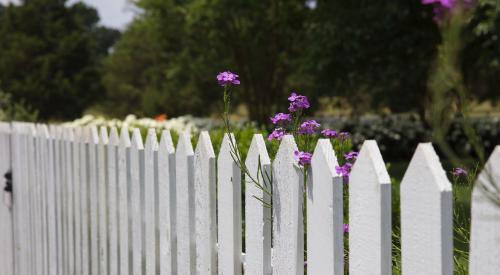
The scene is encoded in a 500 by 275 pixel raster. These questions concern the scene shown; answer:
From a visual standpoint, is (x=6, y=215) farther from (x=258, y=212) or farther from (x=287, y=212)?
(x=287, y=212)

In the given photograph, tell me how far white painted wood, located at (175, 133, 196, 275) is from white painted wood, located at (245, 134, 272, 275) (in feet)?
1.12

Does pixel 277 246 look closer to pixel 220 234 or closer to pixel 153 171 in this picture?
pixel 220 234

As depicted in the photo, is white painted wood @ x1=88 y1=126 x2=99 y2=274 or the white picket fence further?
white painted wood @ x1=88 y1=126 x2=99 y2=274

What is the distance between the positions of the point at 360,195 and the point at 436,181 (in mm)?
228

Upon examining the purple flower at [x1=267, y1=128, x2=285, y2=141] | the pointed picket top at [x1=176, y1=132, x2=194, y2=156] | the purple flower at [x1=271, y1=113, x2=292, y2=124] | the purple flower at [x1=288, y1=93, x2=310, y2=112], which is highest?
the purple flower at [x1=288, y1=93, x2=310, y2=112]

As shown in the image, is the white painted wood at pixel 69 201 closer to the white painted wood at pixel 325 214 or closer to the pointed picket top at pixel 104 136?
the pointed picket top at pixel 104 136

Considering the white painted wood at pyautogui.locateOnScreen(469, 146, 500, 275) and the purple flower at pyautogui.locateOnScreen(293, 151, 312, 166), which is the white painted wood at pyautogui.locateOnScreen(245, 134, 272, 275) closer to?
the purple flower at pyautogui.locateOnScreen(293, 151, 312, 166)

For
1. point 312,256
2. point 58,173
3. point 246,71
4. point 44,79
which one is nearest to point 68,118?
point 44,79

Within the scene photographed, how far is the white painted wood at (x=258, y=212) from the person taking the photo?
1793 millimetres

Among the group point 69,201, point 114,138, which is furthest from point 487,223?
point 69,201

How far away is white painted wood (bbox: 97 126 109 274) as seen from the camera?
2.98m

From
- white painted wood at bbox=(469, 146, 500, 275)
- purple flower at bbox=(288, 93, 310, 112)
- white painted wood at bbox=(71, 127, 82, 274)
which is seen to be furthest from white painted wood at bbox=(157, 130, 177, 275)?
white painted wood at bbox=(469, 146, 500, 275)

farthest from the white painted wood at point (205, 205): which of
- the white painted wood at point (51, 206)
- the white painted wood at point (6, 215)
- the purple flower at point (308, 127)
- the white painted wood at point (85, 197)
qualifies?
the white painted wood at point (6, 215)

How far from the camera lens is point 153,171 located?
2.48 m
